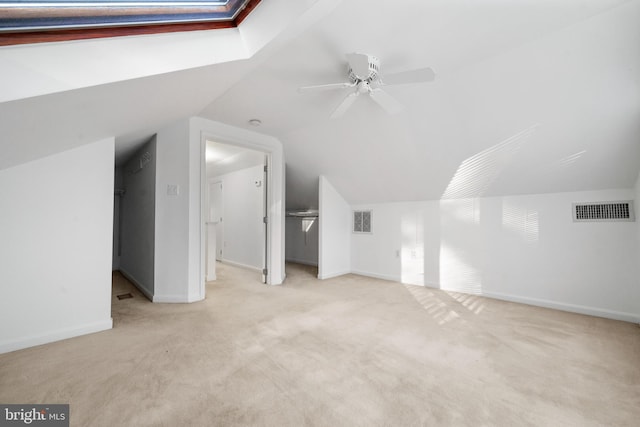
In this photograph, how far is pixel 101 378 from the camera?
67.9 inches

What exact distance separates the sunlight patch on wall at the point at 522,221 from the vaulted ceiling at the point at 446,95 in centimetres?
27

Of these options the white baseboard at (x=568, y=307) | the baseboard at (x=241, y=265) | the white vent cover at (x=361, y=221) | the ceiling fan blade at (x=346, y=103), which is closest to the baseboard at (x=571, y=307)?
the white baseboard at (x=568, y=307)

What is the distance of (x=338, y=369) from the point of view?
6.07 ft

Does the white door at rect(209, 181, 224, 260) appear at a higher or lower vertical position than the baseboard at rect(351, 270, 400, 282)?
higher

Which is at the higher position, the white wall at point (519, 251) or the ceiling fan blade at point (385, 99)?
the ceiling fan blade at point (385, 99)

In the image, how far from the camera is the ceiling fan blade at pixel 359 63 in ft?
6.21

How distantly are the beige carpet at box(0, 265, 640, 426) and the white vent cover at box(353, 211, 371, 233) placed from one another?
212 centimetres

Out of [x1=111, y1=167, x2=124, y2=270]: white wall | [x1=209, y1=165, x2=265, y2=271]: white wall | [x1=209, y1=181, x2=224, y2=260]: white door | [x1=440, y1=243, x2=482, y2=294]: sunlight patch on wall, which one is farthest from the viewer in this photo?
[x1=209, y1=181, x2=224, y2=260]: white door

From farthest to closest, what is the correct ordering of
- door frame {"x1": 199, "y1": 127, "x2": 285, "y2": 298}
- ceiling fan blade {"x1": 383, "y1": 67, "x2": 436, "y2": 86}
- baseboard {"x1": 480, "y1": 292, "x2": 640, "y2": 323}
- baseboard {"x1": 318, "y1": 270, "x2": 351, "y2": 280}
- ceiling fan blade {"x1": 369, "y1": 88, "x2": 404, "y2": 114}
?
baseboard {"x1": 318, "y1": 270, "x2": 351, "y2": 280} < door frame {"x1": 199, "y1": 127, "x2": 285, "y2": 298} < baseboard {"x1": 480, "y1": 292, "x2": 640, "y2": 323} < ceiling fan blade {"x1": 369, "y1": 88, "x2": 404, "y2": 114} < ceiling fan blade {"x1": 383, "y1": 67, "x2": 436, "y2": 86}

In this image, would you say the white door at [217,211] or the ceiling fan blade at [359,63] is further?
the white door at [217,211]

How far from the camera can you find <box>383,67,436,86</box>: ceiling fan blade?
6.14ft

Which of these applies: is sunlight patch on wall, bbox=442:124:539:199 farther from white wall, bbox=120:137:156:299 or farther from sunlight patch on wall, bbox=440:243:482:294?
white wall, bbox=120:137:156:299

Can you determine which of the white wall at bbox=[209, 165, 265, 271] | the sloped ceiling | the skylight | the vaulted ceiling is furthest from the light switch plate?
the skylight

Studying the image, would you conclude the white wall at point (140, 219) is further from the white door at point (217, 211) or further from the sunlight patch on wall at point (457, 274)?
the sunlight patch on wall at point (457, 274)
